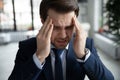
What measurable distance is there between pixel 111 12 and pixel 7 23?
12.8 ft

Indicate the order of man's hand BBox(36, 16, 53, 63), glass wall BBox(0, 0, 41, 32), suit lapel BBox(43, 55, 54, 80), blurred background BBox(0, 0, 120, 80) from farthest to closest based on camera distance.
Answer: glass wall BBox(0, 0, 41, 32) < blurred background BBox(0, 0, 120, 80) < suit lapel BBox(43, 55, 54, 80) < man's hand BBox(36, 16, 53, 63)

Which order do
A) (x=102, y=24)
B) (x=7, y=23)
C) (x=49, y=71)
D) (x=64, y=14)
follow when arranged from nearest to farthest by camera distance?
1. (x=64, y=14)
2. (x=49, y=71)
3. (x=102, y=24)
4. (x=7, y=23)

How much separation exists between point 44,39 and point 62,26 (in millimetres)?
96

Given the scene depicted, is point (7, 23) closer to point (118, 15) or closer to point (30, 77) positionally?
point (118, 15)

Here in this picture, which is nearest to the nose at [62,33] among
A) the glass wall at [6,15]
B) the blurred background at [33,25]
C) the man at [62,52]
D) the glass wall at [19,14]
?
the man at [62,52]

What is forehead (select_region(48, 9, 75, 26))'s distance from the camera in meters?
0.96

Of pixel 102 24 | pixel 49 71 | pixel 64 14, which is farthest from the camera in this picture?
pixel 102 24

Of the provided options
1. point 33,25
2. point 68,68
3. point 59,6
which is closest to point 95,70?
point 68,68

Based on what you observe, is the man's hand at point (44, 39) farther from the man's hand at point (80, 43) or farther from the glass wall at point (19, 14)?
the glass wall at point (19, 14)

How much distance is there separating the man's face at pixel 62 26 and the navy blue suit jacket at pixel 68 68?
0.09 meters

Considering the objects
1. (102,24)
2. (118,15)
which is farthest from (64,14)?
(102,24)

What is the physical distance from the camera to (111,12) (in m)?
3.96

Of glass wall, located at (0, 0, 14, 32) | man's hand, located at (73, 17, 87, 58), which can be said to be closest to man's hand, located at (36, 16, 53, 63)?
man's hand, located at (73, 17, 87, 58)

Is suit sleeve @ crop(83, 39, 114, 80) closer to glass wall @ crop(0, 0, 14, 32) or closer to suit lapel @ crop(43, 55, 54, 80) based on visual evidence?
suit lapel @ crop(43, 55, 54, 80)
